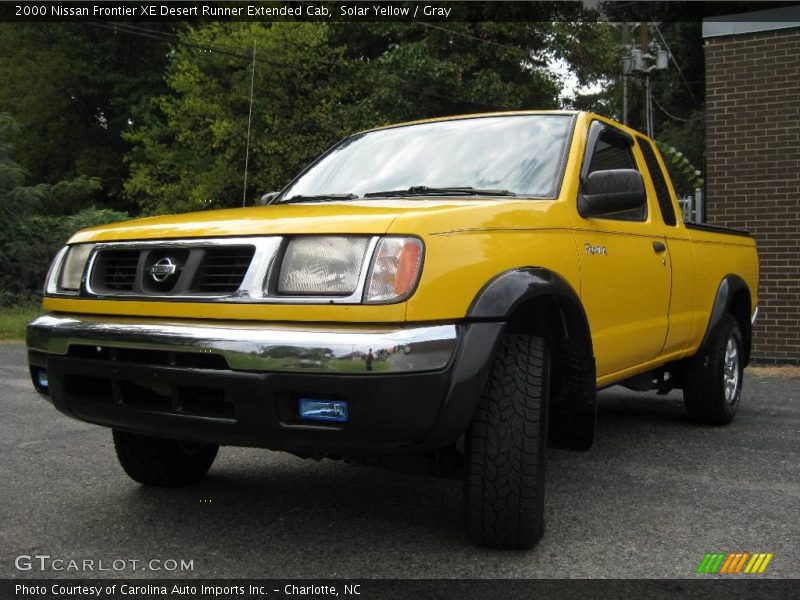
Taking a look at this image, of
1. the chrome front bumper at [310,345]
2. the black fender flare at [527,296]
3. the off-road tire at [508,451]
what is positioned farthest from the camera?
the off-road tire at [508,451]

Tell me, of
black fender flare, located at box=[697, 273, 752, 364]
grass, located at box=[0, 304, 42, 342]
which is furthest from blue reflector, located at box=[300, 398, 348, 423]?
grass, located at box=[0, 304, 42, 342]

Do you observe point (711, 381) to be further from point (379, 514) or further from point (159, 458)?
point (159, 458)

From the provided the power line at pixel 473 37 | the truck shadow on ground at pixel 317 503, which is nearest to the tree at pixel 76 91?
the power line at pixel 473 37

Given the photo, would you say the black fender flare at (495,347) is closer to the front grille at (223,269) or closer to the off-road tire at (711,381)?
the front grille at (223,269)

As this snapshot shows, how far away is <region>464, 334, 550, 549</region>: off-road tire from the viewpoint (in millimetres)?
2875

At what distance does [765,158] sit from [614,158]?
5862mm

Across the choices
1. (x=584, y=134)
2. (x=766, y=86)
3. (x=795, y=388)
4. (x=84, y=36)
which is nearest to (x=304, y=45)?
(x=84, y=36)

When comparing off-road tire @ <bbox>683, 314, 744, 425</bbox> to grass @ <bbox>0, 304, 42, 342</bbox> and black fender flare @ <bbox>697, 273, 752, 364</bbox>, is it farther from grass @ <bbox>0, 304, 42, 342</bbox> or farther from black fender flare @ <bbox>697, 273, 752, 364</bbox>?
grass @ <bbox>0, 304, 42, 342</bbox>

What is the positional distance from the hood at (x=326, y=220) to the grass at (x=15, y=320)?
323 inches

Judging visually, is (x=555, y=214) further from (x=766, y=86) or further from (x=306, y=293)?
(x=766, y=86)

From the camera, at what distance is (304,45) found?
2708 centimetres

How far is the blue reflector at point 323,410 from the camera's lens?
8.52 ft

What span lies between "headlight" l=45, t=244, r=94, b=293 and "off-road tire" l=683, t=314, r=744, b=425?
12.2 ft

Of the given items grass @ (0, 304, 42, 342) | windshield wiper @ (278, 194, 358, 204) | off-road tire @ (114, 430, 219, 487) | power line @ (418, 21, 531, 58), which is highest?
power line @ (418, 21, 531, 58)
